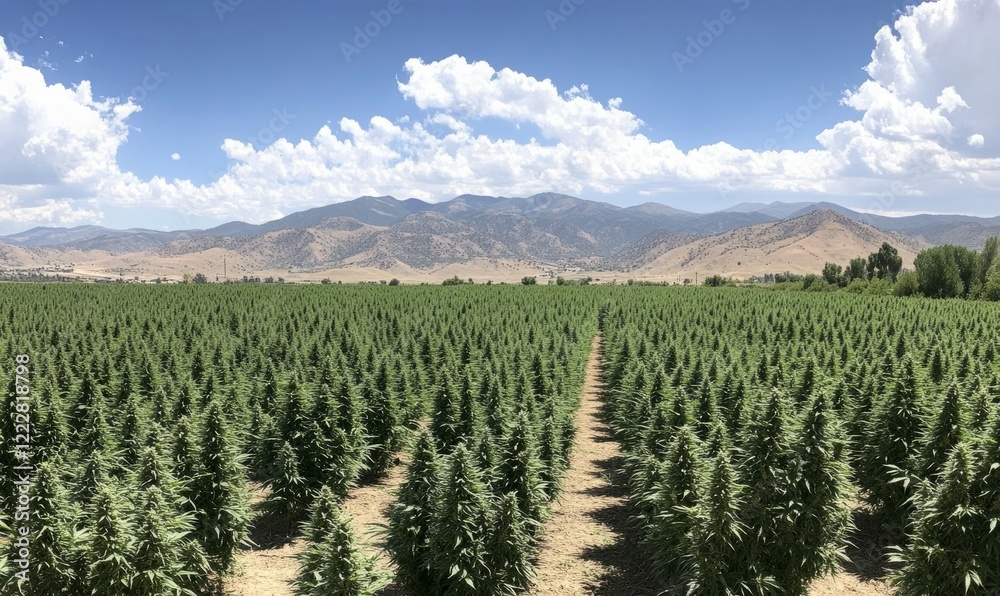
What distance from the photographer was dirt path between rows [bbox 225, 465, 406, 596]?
8.42 m

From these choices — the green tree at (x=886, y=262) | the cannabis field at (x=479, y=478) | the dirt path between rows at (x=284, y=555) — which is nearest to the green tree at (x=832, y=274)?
the green tree at (x=886, y=262)

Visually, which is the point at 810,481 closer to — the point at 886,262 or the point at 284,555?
the point at 284,555

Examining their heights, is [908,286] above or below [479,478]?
above

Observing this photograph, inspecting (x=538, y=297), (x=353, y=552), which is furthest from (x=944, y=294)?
(x=353, y=552)

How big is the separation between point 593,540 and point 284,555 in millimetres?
5999

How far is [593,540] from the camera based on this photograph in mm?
10344

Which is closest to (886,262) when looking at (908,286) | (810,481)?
(908,286)

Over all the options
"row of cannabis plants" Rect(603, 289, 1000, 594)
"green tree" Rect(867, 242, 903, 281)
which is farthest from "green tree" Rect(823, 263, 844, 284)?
"row of cannabis plants" Rect(603, 289, 1000, 594)

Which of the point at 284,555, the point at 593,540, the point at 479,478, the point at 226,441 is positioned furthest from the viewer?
the point at 593,540

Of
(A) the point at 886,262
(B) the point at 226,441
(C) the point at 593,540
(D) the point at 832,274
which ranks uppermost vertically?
(A) the point at 886,262

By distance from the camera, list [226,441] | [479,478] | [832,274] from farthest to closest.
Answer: [832,274], [226,441], [479,478]

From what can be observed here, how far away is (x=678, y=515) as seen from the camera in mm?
7578

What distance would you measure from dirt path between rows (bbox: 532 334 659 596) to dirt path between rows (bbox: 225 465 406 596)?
9.76 ft

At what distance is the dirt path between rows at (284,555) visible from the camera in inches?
332
